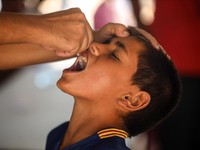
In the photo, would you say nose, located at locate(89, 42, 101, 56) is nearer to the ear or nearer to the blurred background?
the ear

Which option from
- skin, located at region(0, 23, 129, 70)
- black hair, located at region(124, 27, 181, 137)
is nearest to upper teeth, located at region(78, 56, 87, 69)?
skin, located at region(0, 23, 129, 70)

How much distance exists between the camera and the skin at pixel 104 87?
976 millimetres

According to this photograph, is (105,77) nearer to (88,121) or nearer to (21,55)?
(88,121)

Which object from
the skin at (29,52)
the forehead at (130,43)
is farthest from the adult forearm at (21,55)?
the forehead at (130,43)

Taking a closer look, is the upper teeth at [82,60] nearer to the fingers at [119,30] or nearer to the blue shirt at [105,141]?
the fingers at [119,30]

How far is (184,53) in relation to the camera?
166cm

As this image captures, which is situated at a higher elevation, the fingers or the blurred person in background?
the fingers

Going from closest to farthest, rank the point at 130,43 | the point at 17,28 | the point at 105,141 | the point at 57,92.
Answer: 1. the point at 17,28
2. the point at 105,141
3. the point at 130,43
4. the point at 57,92

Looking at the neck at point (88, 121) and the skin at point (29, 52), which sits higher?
the skin at point (29, 52)

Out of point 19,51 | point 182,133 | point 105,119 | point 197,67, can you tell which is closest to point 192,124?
point 182,133

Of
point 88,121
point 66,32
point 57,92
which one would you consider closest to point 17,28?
point 66,32

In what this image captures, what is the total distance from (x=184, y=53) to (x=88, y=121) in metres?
0.99

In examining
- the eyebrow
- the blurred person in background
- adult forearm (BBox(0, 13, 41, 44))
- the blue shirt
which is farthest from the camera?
the blurred person in background

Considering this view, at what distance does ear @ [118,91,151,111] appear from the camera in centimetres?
98
